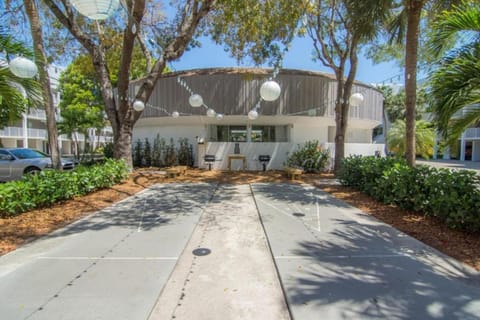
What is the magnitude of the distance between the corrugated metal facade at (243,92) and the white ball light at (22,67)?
8731 millimetres

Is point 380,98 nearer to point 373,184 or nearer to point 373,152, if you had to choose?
point 373,152

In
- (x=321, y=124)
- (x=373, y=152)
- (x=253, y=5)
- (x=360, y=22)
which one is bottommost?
(x=373, y=152)

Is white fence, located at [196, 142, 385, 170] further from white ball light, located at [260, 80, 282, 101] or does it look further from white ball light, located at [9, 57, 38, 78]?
white ball light, located at [9, 57, 38, 78]

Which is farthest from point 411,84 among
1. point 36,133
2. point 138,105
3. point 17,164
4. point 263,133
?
point 36,133

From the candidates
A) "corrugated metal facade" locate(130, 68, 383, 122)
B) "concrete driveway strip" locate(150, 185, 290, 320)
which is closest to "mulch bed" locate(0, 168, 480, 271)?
"concrete driveway strip" locate(150, 185, 290, 320)

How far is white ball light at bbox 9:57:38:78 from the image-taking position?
4328mm

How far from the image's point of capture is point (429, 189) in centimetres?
504

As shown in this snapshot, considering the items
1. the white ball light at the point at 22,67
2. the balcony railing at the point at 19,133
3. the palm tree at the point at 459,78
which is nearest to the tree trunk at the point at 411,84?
the palm tree at the point at 459,78

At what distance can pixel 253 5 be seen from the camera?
27.4ft

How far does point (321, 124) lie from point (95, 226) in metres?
13.4

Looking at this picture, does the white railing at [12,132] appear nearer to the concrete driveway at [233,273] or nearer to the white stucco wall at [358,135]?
the concrete driveway at [233,273]

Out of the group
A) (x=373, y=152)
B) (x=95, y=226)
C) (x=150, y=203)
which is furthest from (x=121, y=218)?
(x=373, y=152)

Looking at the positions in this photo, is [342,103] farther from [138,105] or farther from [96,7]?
[96,7]

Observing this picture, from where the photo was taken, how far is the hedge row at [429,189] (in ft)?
13.6
